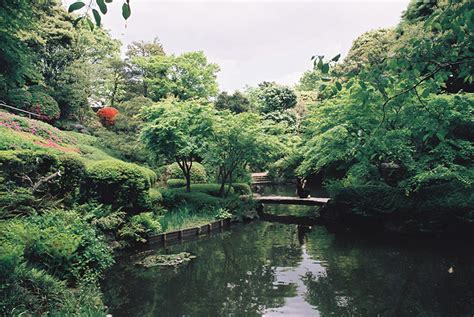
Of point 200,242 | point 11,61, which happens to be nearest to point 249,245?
point 200,242

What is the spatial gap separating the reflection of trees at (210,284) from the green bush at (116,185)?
1963 millimetres

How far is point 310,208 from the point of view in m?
18.1

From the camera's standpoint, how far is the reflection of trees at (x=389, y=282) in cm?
612

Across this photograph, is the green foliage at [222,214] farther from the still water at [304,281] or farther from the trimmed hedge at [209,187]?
the still water at [304,281]

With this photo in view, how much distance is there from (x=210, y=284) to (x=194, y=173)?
10.8 metres

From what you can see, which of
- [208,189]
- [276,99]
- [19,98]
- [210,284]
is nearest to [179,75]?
[276,99]

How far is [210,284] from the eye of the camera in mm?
7395

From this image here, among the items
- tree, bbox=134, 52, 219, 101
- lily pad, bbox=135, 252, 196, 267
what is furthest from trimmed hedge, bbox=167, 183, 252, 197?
tree, bbox=134, 52, 219, 101

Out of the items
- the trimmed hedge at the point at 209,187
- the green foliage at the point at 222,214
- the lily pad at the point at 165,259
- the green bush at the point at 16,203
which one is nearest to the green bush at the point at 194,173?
the trimmed hedge at the point at 209,187

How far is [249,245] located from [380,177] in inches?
243

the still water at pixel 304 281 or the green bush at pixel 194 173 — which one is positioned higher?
the green bush at pixel 194 173

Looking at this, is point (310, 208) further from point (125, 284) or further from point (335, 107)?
point (125, 284)

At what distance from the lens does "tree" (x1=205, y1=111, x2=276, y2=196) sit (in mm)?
14008

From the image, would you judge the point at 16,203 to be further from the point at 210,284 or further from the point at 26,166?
the point at 210,284
